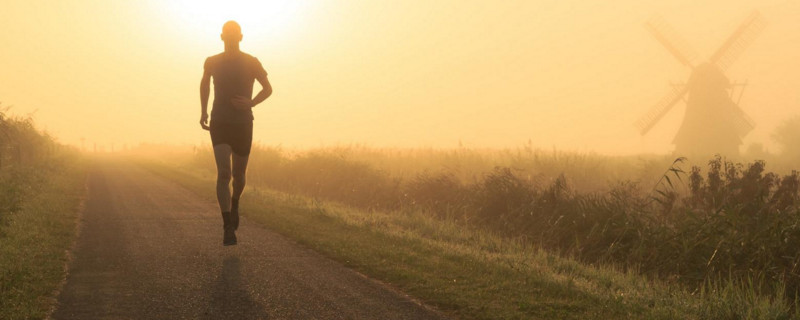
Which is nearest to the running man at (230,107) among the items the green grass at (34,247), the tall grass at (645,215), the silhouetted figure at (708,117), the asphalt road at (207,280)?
the asphalt road at (207,280)

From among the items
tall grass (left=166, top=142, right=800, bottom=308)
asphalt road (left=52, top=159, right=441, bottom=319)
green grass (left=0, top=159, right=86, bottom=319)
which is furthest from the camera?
tall grass (left=166, top=142, right=800, bottom=308)

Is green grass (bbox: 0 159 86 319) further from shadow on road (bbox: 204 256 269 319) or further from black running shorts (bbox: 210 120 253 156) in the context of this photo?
black running shorts (bbox: 210 120 253 156)

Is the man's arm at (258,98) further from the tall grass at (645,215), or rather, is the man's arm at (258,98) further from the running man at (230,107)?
the tall grass at (645,215)

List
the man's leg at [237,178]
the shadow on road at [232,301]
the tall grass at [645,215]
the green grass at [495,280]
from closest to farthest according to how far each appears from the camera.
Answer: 1. the shadow on road at [232,301]
2. the green grass at [495,280]
3. the man's leg at [237,178]
4. the tall grass at [645,215]

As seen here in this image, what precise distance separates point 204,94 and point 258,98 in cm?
68

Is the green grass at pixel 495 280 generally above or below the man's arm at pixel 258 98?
below

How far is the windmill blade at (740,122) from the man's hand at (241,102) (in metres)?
46.7

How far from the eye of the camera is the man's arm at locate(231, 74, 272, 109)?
294 inches

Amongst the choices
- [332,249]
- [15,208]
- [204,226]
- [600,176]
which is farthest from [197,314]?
[600,176]

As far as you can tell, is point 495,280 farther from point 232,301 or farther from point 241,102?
point 241,102

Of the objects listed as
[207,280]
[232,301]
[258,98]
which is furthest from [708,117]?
[232,301]

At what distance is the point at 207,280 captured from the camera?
5988 mm

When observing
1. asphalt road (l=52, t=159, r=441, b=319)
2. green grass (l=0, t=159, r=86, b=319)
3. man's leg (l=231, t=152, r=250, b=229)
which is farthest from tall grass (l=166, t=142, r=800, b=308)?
green grass (l=0, t=159, r=86, b=319)

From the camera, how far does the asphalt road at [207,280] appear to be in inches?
197
